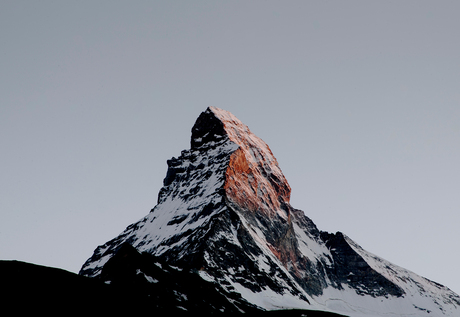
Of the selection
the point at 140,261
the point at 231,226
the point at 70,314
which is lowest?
the point at 70,314

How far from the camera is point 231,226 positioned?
646ft

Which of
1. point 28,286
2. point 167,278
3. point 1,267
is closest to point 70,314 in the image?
point 28,286

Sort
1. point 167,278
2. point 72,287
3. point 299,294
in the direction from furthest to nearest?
1. point 299,294
2. point 167,278
3. point 72,287

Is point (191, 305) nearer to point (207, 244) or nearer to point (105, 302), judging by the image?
point (105, 302)

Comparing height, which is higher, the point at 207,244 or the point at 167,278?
the point at 207,244

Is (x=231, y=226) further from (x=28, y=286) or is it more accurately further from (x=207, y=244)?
(x=28, y=286)

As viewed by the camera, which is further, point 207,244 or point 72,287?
point 207,244

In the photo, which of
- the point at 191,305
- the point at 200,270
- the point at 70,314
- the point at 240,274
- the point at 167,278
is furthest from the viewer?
the point at 240,274

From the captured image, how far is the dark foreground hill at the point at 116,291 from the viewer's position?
288 feet

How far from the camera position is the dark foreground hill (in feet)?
288

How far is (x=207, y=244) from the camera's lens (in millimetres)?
180500

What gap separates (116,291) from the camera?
107812mm

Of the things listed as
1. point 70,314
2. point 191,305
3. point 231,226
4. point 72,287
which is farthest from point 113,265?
point 231,226

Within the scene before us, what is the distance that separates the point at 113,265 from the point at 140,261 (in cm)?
619
